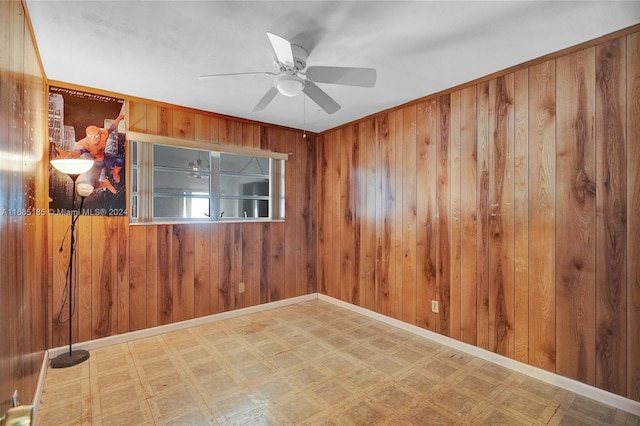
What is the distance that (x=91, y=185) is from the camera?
2.97 m

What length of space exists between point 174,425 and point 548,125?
3.45 metres

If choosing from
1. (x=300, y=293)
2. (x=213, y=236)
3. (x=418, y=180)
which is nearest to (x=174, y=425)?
(x=213, y=236)

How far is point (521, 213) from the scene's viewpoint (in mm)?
2576

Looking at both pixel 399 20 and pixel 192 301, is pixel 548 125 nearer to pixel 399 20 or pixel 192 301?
pixel 399 20

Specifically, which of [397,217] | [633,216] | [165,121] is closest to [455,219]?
[397,217]

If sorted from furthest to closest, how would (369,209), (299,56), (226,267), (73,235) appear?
1. (369,209)
2. (226,267)
3. (73,235)
4. (299,56)

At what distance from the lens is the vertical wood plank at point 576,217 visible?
223 cm

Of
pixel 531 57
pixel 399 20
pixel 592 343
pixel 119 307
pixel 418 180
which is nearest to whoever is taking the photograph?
pixel 399 20

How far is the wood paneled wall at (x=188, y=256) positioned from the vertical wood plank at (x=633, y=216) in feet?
11.3

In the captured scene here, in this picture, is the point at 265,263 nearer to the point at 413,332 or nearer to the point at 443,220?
the point at 413,332

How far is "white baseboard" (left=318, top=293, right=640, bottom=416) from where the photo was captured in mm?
2104

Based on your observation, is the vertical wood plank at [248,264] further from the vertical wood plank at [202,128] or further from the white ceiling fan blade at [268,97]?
the white ceiling fan blade at [268,97]

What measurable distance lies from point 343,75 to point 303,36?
0.38m

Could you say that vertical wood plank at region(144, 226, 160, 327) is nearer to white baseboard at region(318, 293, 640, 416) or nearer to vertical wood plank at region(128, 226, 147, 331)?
vertical wood plank at region(128, 226, 147, 331)
